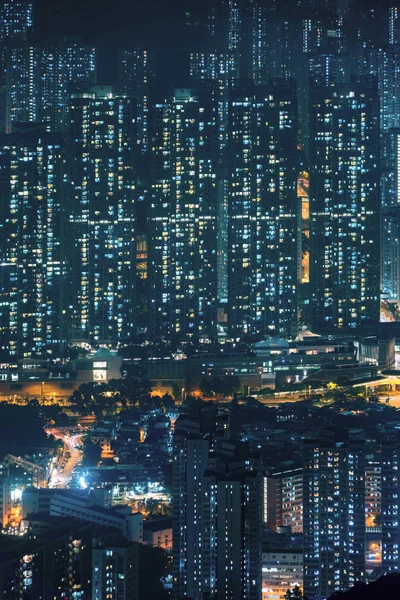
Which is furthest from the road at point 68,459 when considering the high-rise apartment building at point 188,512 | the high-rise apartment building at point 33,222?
the high-rise apartment building at point 33,222

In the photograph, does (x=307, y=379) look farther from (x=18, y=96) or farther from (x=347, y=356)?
(x=18, y=96)

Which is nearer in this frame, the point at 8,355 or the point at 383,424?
the point at 383,424

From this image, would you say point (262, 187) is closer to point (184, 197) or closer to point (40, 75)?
point (184, 197)

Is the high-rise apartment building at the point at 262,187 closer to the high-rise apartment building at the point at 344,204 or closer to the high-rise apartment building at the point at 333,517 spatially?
the high-rise apartment building at the point at 344,204

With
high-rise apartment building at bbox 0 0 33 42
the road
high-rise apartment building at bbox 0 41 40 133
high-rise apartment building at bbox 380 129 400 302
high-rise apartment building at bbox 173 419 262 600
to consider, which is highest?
high-rise apartment building at bbox 0 0 33 42

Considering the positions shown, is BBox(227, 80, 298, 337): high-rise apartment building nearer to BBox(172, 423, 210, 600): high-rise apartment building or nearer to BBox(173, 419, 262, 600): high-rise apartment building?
BBox(172, 423, 210, 600): high-rise apartment building

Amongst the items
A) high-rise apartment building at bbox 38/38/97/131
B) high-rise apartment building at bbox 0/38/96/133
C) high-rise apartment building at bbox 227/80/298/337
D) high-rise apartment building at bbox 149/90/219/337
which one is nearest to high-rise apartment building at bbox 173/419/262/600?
high-rise apartment building at bbox 227/80/298/337

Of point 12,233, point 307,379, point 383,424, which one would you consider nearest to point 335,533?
point 383,424
